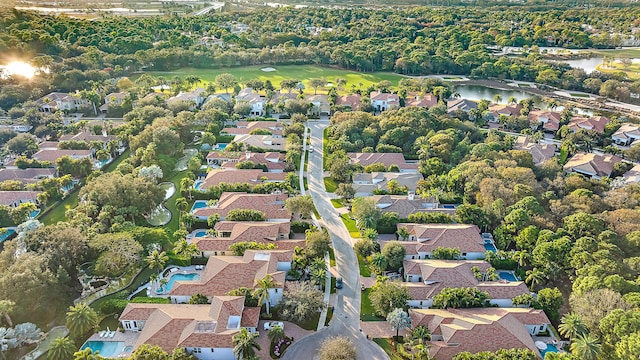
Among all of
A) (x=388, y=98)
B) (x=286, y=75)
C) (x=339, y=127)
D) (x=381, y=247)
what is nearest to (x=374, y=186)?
(x=381, y=247)

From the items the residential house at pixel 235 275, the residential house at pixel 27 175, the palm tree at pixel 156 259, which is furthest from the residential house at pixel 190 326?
the residential house at pixel 27 175

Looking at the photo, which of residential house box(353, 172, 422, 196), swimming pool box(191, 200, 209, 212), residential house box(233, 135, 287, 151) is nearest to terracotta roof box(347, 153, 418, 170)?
residential house box(353, 172, 422, 196)

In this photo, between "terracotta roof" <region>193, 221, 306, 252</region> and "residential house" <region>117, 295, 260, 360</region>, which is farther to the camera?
"terracotta roof" <region>193, 221, 306, 252</region>

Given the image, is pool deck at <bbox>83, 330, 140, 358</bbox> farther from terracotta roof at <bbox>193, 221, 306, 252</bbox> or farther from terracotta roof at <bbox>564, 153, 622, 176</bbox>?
terracotta roof at <bbox>564, 153, 622, 176</bbox>

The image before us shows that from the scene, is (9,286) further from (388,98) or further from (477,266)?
(388,98)

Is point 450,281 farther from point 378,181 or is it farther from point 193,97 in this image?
point 193,97
